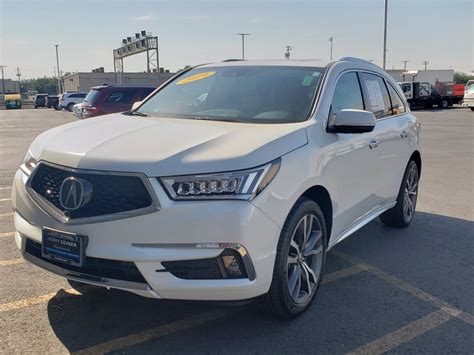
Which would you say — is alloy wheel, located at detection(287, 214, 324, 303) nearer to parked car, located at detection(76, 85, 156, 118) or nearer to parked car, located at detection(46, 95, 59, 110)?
parked car, located at detection(76, 85, 156, 118)

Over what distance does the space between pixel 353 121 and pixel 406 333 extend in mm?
1530

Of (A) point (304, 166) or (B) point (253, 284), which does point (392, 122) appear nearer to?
(A) point (304, 166)

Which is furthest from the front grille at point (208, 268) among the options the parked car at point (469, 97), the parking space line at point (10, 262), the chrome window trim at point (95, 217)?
the parked car at point (469, 97)

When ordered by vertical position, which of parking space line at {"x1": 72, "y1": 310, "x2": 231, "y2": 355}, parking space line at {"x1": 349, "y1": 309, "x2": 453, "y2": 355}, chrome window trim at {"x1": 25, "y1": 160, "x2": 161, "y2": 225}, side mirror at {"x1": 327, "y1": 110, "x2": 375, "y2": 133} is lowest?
parking space line at {"x1": 349, "y1": 309, "x2": 453, "y2": 355}

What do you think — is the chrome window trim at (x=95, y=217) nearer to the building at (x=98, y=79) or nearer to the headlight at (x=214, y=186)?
the headlight at (x=214, y=186)

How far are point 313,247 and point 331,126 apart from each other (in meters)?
0.93

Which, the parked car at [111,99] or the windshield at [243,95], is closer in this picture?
the windshield at [243,95]

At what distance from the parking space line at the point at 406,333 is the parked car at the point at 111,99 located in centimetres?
1281

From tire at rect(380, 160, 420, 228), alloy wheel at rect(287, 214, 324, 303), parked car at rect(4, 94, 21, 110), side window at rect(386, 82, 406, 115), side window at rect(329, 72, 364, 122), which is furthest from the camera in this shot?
parked car at rect(4, 94, 21, 110)

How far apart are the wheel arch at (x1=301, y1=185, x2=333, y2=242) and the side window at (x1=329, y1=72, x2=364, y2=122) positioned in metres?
0.59

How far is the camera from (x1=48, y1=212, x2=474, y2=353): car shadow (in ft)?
10.3

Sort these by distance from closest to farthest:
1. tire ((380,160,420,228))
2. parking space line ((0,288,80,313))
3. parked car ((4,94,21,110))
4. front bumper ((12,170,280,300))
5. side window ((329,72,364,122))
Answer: front bumper ((12,170,280,300)) → parking space line ((0,288,80,313)) → side window ((329,72,364,122)) → tire ((380,160,420,228)) → parked car ((4,94,21,110))

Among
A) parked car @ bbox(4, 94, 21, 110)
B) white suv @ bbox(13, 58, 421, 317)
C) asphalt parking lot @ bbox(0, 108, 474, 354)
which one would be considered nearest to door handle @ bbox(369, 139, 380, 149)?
white suv @ bbox(13, 58, 421, 317)

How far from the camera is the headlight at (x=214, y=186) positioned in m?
2.79
